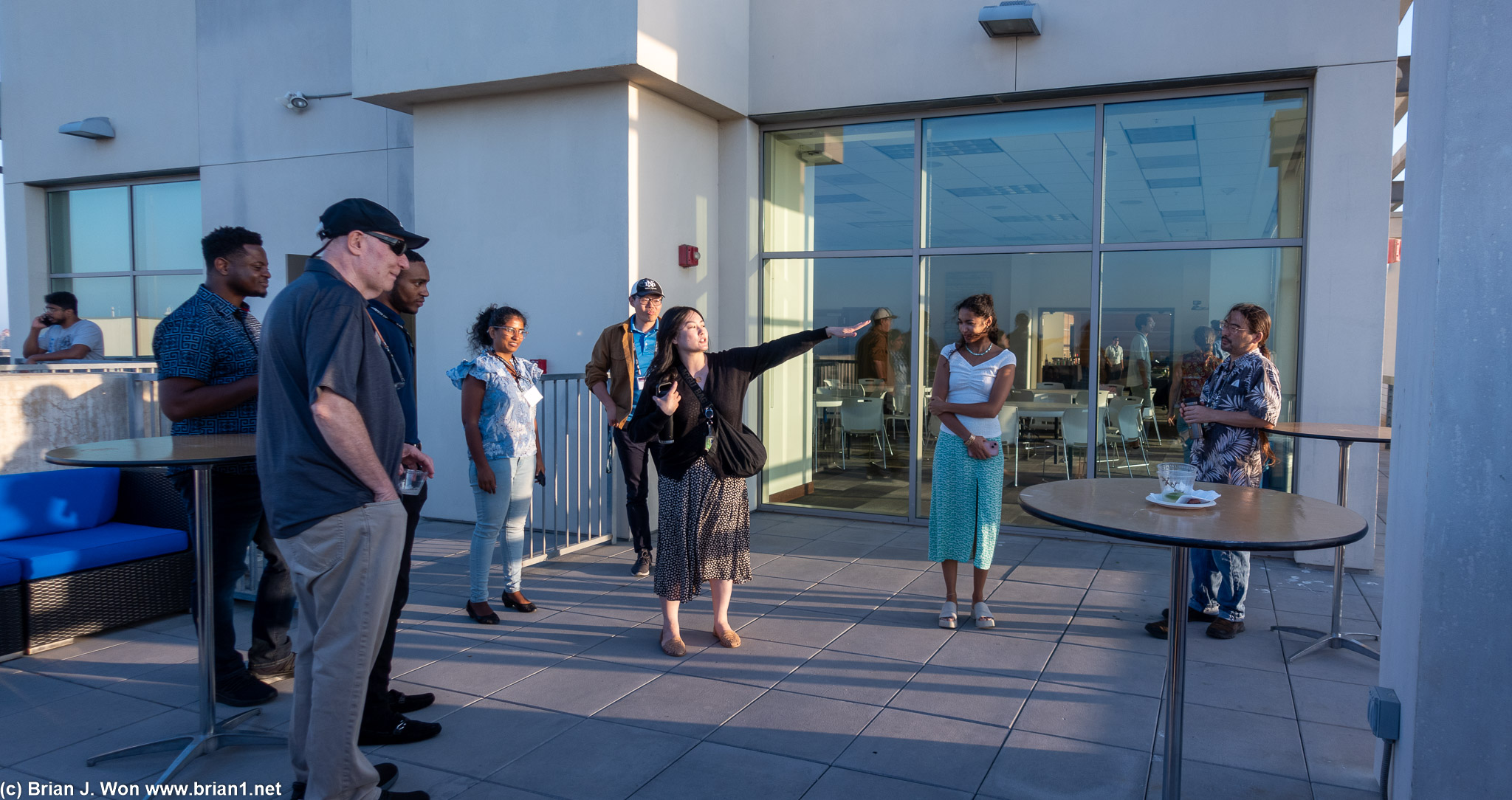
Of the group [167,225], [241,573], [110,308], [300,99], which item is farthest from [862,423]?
[110,308]

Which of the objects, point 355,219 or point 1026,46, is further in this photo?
point 1026,46

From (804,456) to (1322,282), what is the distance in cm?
373

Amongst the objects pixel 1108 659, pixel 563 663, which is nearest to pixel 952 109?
pixel 1108 659

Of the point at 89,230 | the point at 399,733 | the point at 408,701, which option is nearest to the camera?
the point at 399,733

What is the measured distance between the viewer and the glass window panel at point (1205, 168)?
19.1 ft

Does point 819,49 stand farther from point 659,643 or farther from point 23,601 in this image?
point 23,601

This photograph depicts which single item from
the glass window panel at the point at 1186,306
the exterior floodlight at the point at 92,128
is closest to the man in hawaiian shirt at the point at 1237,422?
the glass window panel at the point at 1186,306

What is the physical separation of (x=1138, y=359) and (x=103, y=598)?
6061 millimetres

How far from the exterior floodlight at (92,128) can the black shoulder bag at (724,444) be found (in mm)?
8216

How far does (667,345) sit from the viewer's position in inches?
147

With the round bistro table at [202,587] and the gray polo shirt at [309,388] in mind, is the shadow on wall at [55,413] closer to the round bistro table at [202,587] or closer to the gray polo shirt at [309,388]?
the round bistro table at [202,587]

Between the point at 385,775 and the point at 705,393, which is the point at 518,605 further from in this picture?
the point at 385,775

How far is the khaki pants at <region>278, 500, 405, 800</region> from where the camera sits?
2.26 m

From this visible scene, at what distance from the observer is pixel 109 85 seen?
8.89 m
